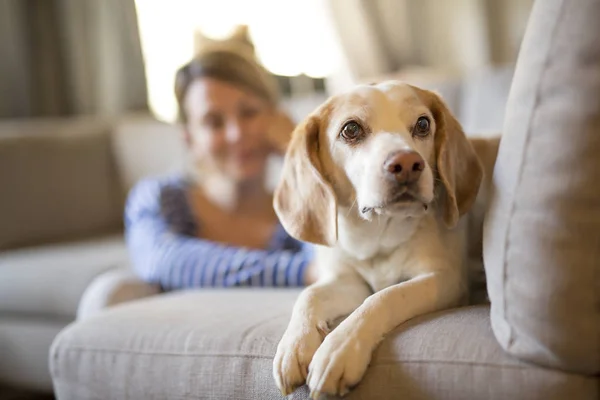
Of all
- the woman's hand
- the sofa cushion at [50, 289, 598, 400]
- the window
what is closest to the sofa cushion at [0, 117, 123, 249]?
the window

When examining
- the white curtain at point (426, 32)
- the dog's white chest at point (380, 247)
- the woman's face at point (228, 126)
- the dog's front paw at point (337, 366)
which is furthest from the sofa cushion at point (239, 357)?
the white curtain at point (426, 32)

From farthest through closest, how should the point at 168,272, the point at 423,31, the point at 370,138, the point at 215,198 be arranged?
1. the point at 423,31
2. the point at 215,198
3. the point at 168,272
4. the point at 370,138

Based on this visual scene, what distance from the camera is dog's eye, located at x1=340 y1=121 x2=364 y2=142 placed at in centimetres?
107

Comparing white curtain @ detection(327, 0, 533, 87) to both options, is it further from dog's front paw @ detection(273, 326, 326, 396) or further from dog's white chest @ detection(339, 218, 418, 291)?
dog's front paw @ detection(273, 326, 326, 396)

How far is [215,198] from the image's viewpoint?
1.99 meters

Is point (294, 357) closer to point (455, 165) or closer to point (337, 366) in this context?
point (337, 366)

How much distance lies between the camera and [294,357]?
0.91 metres

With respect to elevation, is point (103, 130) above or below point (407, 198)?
below

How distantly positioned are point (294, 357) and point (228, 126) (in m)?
1.07

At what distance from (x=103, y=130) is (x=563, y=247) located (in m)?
2.25

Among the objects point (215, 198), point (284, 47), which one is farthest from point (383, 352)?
point (284, 47)

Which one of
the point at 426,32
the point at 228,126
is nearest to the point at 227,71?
the point at 228,126

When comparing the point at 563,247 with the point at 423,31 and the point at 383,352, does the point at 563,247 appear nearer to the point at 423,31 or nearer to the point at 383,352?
the point at 383,352

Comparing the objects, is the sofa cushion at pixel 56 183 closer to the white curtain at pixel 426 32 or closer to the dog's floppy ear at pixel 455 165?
the white curtain at pixel 426 32
